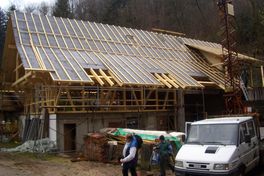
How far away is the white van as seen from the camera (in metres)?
9.21

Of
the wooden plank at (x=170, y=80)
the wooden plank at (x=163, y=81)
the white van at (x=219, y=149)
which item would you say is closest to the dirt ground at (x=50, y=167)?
the white van at (x=219, y=149)

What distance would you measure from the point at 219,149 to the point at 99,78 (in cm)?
952

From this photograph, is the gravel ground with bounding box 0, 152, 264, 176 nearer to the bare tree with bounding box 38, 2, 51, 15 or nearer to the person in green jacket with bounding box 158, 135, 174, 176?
the person in green jacket with bounding box 158, 135, 174, 176

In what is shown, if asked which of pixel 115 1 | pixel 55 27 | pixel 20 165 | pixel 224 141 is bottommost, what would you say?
pixel 20 165

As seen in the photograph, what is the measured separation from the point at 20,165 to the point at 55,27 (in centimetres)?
1175

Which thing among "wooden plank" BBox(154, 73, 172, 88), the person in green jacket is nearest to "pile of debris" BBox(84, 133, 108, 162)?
the person in green jacket

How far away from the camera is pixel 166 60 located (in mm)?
24703

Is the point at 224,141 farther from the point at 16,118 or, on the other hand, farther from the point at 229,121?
the point at 16,118

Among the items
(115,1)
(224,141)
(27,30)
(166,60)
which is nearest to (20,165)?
(224,141)

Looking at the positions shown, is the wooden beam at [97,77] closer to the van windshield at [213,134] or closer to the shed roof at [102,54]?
the shed roof at [102,54]

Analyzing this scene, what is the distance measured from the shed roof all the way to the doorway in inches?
104

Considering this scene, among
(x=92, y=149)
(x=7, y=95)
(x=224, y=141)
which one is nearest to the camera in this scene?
(x=224, y=141)

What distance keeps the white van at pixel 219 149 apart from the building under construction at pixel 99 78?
789 cm

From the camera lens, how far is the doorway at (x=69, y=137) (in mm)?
17842
